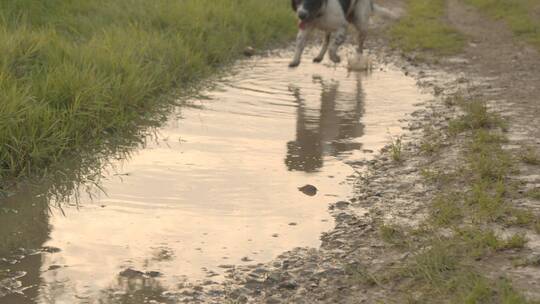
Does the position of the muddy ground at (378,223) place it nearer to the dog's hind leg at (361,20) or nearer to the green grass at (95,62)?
the dog's hind leg at (361,20)

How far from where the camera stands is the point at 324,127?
7605mm

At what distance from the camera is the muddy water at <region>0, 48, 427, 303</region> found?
4.20m

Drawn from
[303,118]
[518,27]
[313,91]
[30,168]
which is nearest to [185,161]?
[30,168]

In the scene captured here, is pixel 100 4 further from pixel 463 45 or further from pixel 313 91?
pixel 463 45

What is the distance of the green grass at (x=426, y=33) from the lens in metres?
12.1

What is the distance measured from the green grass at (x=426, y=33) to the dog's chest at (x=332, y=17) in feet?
6.94

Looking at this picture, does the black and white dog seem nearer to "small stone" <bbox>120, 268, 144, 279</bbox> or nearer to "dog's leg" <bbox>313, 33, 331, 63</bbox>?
"dog's leg" <bbox>313, 33, 331, 63</bbox>

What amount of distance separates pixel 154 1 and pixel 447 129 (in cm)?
569

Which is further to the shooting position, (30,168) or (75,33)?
(75,33)

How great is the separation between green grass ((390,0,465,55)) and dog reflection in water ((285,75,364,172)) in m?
2.80

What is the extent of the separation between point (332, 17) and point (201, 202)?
5268 millimetres

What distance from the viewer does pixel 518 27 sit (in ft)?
43.3

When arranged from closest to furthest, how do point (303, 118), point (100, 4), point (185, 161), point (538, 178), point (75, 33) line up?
1. point (538, 178)
2. point (185, 161)
3. point (303, 118)
4. point (75, 33)
5. point (100, 4)

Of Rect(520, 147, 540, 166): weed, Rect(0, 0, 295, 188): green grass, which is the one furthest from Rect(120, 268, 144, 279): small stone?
Rect(520, 147, 540, 166): weed
